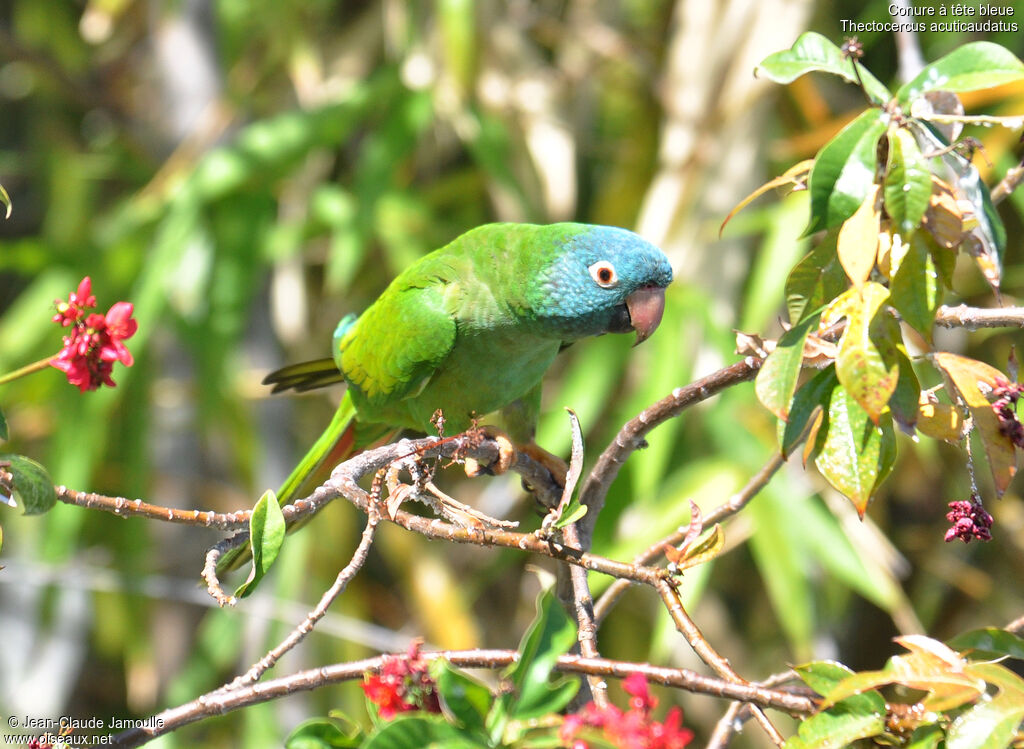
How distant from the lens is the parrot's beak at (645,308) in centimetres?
177

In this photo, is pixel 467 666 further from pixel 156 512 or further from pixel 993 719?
pixel 993 719

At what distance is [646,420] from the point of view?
115 centimetres

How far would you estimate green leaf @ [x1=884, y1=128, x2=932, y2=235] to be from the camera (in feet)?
3.02

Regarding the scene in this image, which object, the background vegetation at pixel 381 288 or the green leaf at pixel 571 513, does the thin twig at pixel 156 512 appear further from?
the background vegetation at pixel 381 288

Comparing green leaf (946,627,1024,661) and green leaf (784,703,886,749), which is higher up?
green leaf (784,703,886,749)

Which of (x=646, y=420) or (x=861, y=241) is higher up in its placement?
(x=861, y=241)

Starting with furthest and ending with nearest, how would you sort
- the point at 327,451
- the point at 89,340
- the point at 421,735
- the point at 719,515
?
the point at 327,451
the point at 719,515
the point at 89,340
the point at 421,735

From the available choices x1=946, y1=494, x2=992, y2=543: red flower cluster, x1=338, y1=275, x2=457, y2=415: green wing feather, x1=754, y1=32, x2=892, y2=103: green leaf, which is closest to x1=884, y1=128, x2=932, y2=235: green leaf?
x1=754, y1=32, x2=892, y2=103: green leaf

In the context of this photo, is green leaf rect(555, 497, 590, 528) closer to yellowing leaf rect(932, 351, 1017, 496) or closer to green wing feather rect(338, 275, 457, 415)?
yellowing leaf rect(932, 351, 1017, 496)

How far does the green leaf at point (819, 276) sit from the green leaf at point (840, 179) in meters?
0.08

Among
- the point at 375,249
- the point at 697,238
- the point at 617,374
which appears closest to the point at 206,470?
the point at 375,249

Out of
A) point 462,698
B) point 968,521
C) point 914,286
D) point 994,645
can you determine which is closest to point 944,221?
point 914,286

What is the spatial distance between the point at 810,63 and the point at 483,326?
38.6 inches

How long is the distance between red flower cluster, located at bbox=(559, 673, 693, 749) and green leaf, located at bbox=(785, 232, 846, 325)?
18.5 inches
